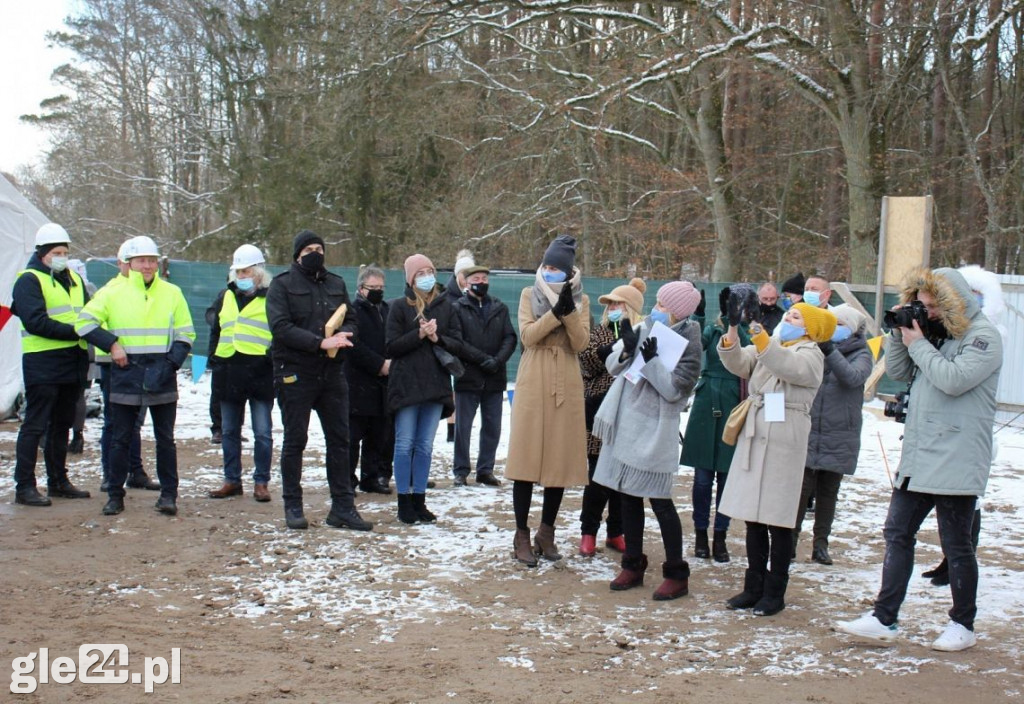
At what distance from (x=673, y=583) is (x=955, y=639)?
1451mm

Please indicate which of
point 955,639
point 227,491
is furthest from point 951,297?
point 227,491

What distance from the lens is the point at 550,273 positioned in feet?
20.4

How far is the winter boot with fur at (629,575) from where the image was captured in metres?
5.94

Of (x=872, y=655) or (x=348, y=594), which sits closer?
(x=872, y=655)

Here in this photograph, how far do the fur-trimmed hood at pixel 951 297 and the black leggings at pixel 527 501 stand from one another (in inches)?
95.3

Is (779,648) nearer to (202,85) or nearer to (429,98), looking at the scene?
(429,98)

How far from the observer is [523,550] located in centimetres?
645

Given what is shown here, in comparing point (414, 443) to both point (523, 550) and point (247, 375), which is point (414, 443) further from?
point (247, 375)

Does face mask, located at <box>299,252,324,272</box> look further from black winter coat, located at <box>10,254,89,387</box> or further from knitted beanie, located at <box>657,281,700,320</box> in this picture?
knitted beanie, located at <box>657,281,700,320</box>

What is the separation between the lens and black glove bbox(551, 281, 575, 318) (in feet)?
20.0

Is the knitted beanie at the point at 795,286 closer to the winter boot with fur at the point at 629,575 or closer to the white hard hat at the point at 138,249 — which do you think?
the winter boot with fur at the point at 629,575

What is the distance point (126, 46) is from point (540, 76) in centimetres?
1795

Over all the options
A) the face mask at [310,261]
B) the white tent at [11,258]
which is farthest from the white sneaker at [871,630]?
the white tent at [11,258]

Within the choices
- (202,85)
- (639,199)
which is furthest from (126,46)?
(639,199)
